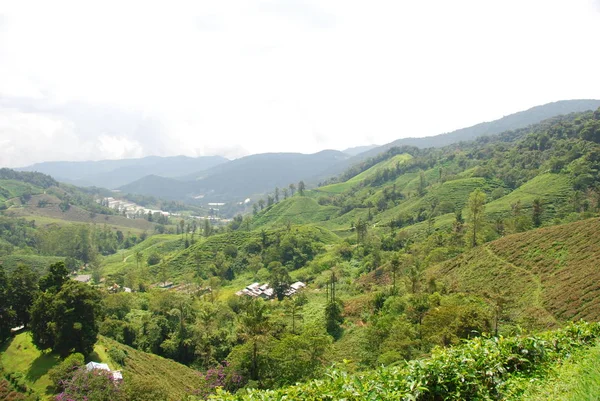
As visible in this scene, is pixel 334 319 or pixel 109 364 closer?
pixel 109 364

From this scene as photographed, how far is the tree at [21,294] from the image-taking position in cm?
3794

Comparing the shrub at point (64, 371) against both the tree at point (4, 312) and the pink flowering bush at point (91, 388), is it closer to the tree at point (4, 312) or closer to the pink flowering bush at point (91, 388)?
the pink flowering bush at point (91, 388)

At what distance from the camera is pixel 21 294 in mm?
38156

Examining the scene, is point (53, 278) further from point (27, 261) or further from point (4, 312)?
point (27, 261)

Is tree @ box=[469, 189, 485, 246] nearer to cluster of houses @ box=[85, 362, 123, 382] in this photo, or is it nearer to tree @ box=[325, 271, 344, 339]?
tree @ box=[325, 271, 344, 339]

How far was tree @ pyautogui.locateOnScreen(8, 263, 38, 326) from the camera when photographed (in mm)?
37938

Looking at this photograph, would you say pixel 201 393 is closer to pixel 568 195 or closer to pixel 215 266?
pixel 215 266

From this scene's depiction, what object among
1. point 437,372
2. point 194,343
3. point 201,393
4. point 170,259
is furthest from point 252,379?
point 170,259

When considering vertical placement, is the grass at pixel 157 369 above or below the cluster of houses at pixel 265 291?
above

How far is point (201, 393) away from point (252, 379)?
15.4 feet

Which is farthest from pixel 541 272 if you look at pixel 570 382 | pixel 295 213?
pixel 295 213

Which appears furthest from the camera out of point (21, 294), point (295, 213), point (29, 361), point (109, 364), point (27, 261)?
point (295, 213)

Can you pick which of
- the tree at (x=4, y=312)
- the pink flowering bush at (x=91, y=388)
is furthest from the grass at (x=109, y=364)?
the pink flowering bush at (x=91, y=388)

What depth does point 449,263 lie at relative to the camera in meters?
52.9
